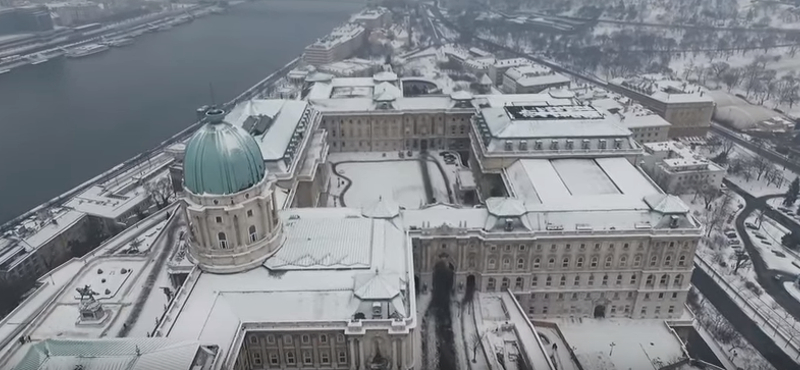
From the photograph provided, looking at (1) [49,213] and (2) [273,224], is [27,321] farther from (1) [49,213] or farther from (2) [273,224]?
(1) [49,213]

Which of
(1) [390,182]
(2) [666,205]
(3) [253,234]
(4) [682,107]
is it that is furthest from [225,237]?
(4) [682,107]

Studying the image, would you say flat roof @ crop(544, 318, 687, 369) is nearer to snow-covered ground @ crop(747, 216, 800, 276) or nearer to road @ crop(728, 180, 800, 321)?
road @ crop(728, 180, 800, 321)

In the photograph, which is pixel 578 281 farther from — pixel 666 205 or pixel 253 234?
pixel 253 234

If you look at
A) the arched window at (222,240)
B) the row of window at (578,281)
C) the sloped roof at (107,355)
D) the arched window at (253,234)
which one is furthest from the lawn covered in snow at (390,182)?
the sloped roof at (107,355)

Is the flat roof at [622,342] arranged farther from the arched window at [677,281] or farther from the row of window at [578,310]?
the arched window at [677,281]

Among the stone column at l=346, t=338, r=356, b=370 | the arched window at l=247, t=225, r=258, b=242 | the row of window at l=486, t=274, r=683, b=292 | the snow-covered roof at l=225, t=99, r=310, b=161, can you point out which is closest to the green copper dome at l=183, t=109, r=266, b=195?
the arched window at l=247, t=225, r=258, b=242

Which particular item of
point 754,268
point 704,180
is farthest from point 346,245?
point 704,180
